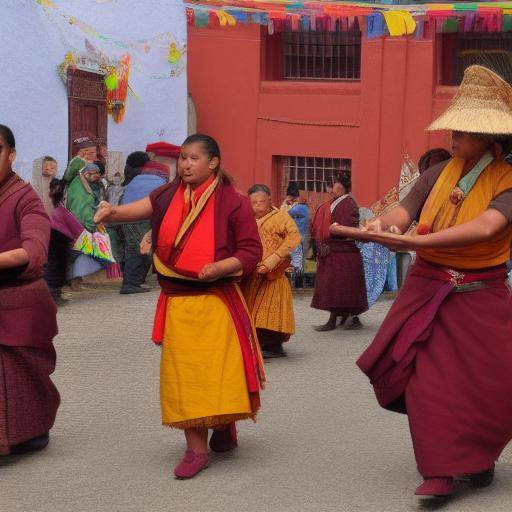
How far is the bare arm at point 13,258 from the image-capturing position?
22.4 feet

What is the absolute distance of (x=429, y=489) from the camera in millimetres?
6453

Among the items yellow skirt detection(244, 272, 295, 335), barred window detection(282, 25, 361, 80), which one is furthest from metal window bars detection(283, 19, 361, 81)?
yellow skirt detection(244, 272, 295, 335)

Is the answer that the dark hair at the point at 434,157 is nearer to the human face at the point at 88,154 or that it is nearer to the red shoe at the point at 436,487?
the red shoe at the point at 436,487

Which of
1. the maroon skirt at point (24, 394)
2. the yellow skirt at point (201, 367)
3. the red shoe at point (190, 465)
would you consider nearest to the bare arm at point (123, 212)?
the yellow skirt at point (201, 367)

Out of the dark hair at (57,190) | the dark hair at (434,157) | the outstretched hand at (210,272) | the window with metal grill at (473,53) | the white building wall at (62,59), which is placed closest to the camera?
the outstretched hand at (210,272)

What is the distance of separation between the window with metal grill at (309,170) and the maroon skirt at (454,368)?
13980 millimetres

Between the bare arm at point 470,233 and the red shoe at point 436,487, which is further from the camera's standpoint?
the red shoe at point 436,487

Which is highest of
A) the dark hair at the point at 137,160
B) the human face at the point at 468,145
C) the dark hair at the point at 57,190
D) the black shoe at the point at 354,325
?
the human face at the point at 468,145

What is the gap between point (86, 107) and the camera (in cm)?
1689

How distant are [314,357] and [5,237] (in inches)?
174

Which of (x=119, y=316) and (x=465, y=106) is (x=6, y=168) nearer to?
(x=465, y=106)

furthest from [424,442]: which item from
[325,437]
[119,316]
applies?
[119,316]

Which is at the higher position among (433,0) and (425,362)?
(433,0)

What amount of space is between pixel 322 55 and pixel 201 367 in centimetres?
1445
